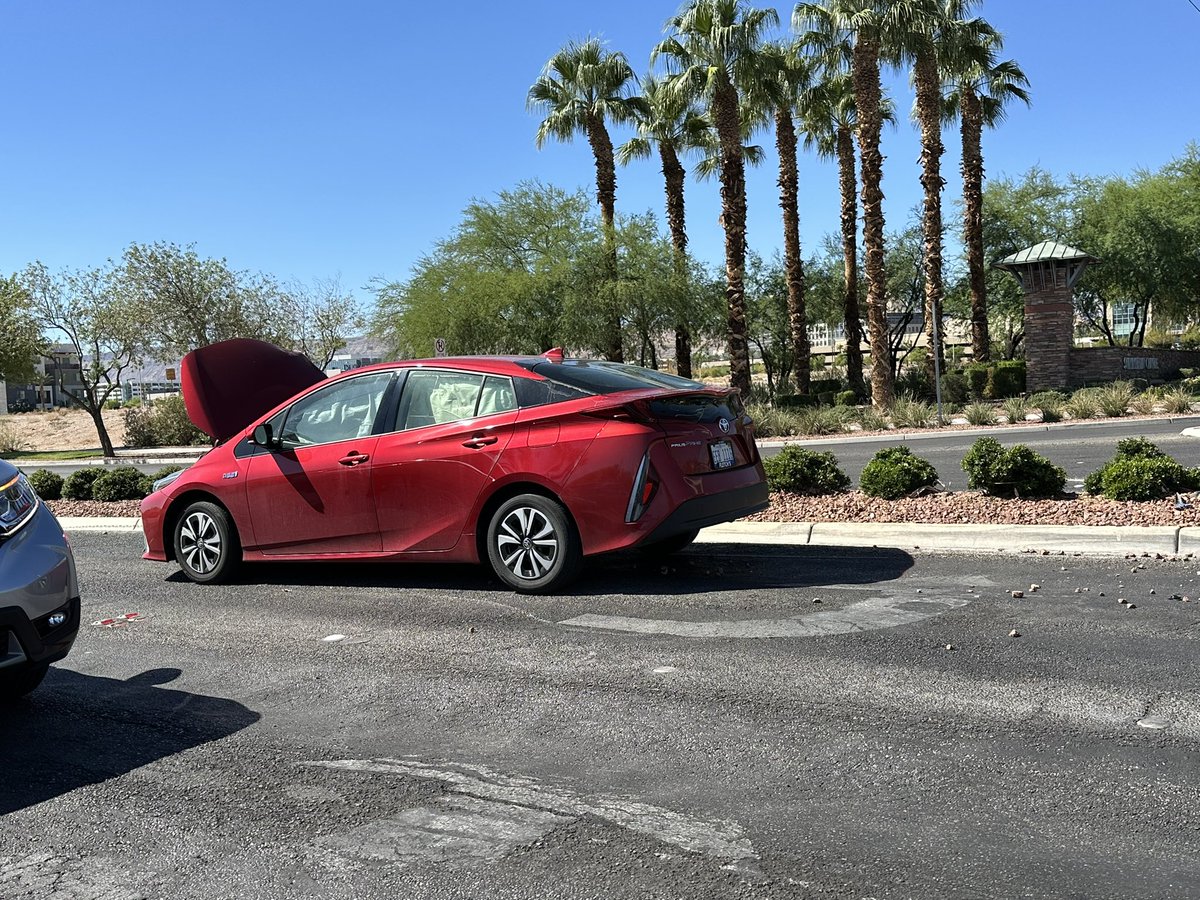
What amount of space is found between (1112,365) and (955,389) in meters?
5.10

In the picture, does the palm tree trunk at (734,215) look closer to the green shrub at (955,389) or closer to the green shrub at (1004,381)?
the green shrub at (955,389)

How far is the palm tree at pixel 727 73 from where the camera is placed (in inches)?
1207

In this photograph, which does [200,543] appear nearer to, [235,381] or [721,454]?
[235,381]

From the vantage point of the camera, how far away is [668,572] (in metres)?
7.63

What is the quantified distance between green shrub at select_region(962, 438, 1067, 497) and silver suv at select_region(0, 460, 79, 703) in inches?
275

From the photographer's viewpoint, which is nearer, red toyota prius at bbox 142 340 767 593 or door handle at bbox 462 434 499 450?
red toyota prius at bbox 142 340 767 593

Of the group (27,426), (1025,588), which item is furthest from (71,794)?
(27,426)

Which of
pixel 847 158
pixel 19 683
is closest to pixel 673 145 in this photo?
pixel 847 158

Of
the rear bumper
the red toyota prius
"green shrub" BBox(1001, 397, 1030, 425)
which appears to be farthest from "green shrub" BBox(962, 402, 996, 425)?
the rear bumper

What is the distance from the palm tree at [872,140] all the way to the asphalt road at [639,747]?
77.0ft

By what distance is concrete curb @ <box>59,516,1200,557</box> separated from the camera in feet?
24.0

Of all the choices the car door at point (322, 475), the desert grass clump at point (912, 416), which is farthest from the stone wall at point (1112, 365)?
the car door at point (322, 475)

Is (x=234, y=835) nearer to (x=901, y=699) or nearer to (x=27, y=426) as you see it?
(x=901, y=699)

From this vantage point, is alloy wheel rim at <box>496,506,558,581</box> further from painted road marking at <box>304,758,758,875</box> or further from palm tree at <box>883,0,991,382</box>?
palm tree at <box>883,0,991,382</box>
